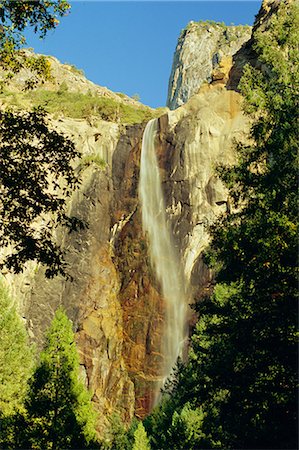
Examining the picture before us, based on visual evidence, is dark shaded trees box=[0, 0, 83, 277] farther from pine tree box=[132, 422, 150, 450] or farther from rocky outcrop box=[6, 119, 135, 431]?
rocky outcrop box=[6, 119, 135, 431]

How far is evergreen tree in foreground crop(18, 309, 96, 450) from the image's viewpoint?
60.0ft

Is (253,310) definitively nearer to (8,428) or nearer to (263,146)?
(263,146)

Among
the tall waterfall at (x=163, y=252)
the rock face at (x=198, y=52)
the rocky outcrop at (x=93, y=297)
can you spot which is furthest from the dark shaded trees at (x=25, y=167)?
the rock face at (x=198, y=52)

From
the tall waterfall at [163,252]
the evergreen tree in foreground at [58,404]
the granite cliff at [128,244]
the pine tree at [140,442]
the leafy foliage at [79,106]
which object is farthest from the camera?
the leafy foliage at [79,106]

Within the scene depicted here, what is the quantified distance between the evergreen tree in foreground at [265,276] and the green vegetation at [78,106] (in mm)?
Result: 42548

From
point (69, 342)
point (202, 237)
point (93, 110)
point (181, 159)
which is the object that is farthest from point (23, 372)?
point (93, 110)

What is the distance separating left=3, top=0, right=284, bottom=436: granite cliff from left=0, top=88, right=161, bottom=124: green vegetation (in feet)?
24.7

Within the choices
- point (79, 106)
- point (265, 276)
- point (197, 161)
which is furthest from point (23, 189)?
point (79, 106)

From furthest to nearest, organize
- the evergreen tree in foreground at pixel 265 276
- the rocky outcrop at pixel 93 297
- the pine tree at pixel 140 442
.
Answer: the rocky outcrop at pixel 93 297
the pine tree at pixel 140 442
the evergreen tree in foreground at pixel 265 276

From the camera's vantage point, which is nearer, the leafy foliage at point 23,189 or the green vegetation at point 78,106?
the leafy foliage at point 23,189

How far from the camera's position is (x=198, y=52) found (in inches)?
4628

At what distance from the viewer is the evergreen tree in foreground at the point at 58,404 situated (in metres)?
18.3

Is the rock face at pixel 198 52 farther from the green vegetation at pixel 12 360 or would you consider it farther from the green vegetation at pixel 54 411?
the green vegetation at pixel 54 411

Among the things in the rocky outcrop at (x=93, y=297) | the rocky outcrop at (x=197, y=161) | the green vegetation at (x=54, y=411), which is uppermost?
the rocky outcrop at (x=197, y=161)
